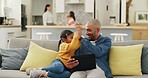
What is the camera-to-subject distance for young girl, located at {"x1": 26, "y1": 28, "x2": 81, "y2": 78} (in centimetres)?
288

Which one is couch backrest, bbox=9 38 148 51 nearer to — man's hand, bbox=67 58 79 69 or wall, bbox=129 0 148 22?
man's hand, bbox=67 58 79 69

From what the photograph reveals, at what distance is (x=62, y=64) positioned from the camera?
9.99ft

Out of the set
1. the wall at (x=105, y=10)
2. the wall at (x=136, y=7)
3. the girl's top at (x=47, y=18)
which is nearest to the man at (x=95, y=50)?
the girl's top at (x=47, y=18)

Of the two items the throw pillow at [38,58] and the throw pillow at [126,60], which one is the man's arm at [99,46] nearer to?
the throw pillow at [126,60]

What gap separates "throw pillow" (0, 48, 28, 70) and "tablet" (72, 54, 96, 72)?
3.00 ft

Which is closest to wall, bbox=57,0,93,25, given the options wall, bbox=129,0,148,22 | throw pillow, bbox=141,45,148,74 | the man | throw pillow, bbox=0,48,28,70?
wall, bbox=129,0,148,22

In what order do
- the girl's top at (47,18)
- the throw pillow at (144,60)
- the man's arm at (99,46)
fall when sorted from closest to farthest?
the man's arm at (99,46), the throw pillow at (144,60), the girl's top at (47,18)

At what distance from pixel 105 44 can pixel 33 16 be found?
7.40 m

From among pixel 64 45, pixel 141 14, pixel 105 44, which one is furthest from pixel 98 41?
pixel 141 14

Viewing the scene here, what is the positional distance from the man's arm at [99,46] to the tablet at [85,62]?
95 millimetres

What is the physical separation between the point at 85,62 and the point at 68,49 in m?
0.28

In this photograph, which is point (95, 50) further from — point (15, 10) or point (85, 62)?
point (15, 10)

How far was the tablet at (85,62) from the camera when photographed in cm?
289

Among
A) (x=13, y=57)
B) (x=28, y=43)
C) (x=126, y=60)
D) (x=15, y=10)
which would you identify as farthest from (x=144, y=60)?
(x=15, y=10)
